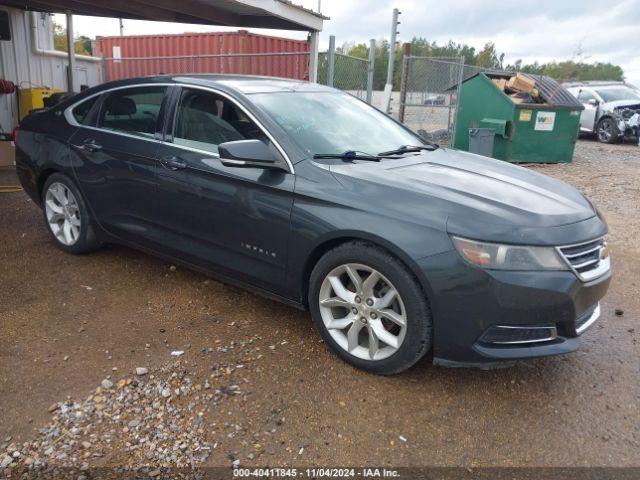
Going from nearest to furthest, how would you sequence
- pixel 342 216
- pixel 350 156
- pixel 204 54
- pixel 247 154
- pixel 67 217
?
pixel 342 216, pixel 247 154, pixel 350 156, pixel 67 217, pixel 204 54

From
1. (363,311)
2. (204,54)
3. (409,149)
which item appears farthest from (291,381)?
(204,54)

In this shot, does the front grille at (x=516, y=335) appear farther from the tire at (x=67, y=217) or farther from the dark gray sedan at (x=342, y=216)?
the tire at (x=67, y=217)

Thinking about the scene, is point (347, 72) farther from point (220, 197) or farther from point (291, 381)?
point (291, 381)

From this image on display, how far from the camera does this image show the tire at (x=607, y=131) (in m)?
15.9

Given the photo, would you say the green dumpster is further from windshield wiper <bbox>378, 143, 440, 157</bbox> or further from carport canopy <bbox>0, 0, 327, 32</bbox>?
windshield wiper <bbox>378, 143, 440, 157</bbox>

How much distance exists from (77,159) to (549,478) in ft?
13.2

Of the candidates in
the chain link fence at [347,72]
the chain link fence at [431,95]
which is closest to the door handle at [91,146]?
the chain link fence at [347,72]

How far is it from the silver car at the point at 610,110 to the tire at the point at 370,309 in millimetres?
15406

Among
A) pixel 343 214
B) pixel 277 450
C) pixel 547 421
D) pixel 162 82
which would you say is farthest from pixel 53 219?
pixel 547 421

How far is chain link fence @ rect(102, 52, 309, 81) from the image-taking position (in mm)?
11114

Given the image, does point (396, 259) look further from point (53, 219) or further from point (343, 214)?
point (53, 219)

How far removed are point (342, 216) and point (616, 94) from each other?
16683 mm

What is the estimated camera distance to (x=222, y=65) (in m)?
12.4

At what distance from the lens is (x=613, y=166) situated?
11602mm
